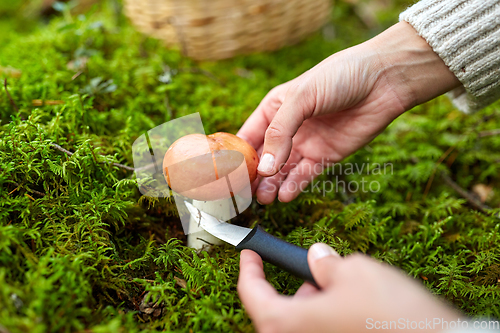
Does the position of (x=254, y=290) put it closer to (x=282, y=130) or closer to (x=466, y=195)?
(x=282, y=130)

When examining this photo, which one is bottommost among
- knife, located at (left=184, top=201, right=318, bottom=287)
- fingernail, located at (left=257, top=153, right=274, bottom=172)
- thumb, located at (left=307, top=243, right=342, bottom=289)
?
knife, located at (left=184, top=201, right=318, bottom=287)

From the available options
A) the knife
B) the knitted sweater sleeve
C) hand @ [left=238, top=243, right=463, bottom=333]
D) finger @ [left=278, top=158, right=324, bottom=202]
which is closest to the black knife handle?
the knife

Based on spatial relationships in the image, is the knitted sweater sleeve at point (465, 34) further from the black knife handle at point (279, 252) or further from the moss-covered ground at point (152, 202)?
the black knife handle at point (279, 252)

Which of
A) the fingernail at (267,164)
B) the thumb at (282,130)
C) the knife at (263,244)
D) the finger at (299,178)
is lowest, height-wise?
the finger at (299,178)

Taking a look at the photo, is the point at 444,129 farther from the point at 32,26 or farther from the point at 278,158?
the point at 32,26

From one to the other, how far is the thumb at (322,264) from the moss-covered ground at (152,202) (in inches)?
13.8

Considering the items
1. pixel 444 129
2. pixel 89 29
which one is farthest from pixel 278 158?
pixel 89 29

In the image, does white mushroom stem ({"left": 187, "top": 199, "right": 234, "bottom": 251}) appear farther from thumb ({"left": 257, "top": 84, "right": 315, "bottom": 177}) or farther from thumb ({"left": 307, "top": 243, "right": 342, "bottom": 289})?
thumb ({"left": 307, "top": 243, "right": 342, "bottom": 289})

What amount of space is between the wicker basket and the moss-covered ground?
15 cm

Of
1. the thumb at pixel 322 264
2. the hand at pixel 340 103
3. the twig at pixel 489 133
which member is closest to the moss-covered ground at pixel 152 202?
the twig at pixel 489 133

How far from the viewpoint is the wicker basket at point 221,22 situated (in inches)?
114

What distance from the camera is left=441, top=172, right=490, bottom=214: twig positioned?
2.10 meters

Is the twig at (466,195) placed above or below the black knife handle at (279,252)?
below

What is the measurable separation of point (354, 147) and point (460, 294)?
3.35 ft
